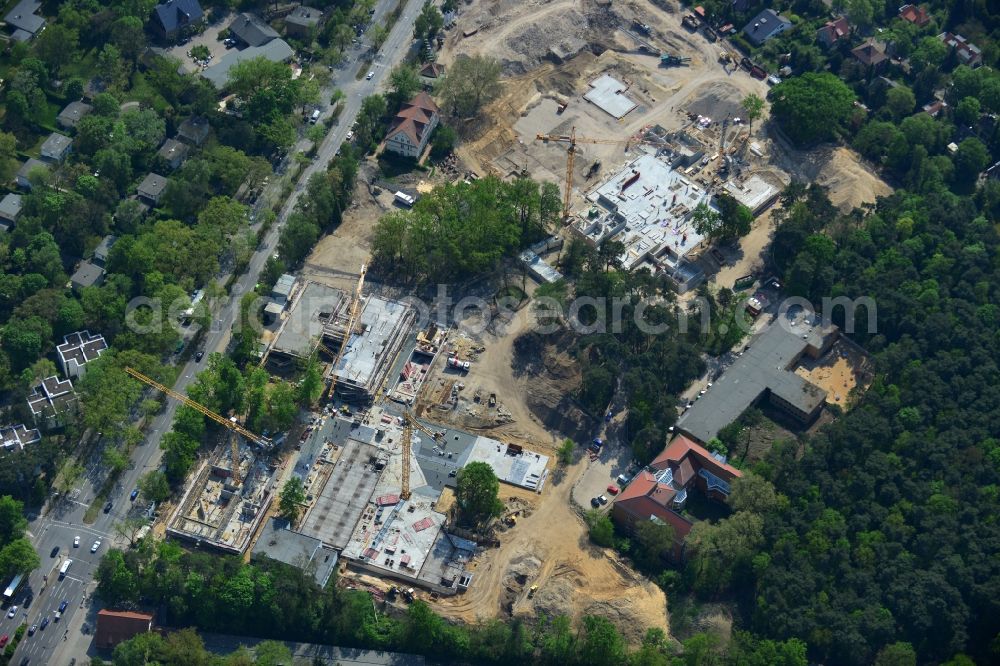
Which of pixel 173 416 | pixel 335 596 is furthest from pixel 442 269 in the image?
pixel 335 596

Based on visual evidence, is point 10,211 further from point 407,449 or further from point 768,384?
point 768,384

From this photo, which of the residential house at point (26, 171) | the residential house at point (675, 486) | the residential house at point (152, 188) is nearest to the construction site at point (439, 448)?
the residential house at point (675, 486)

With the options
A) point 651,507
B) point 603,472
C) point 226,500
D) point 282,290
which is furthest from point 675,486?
point 282,290

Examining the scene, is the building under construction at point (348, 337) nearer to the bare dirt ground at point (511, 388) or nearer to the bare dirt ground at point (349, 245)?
the bare dirt ground at point (349, 245)

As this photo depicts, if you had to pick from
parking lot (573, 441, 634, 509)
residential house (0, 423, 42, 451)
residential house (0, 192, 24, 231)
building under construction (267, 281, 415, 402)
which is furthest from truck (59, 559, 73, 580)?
parking lot (573, 441, 634, 509)

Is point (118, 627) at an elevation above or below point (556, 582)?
below
